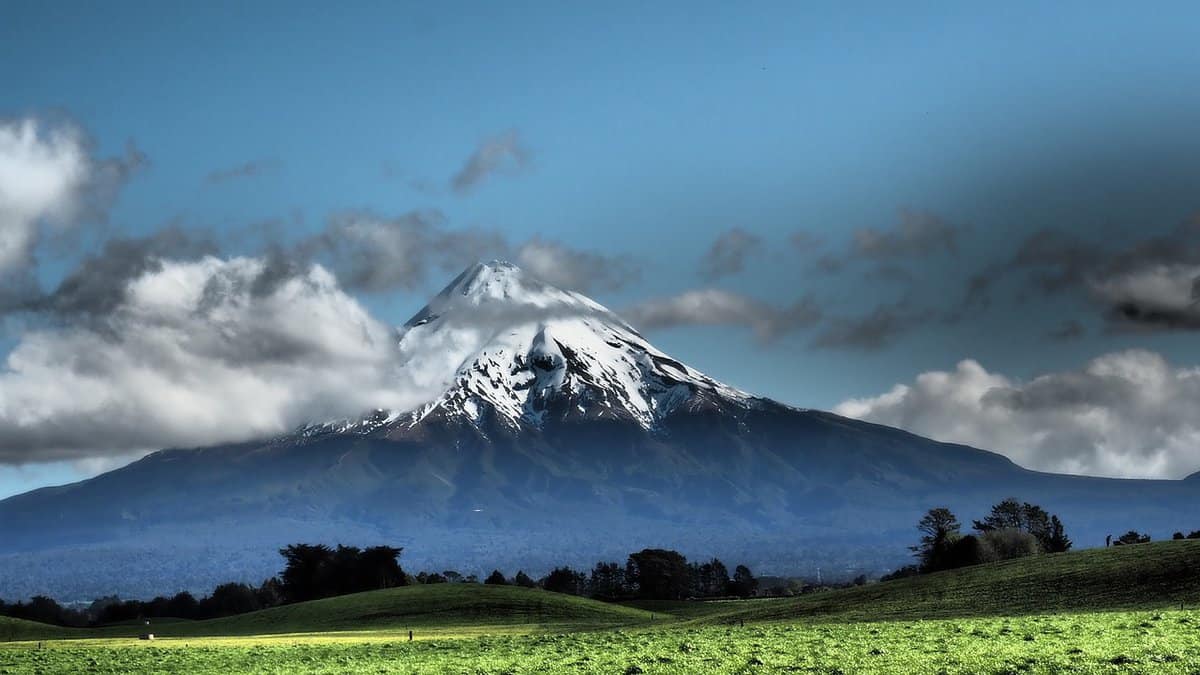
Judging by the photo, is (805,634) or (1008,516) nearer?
(805,634)

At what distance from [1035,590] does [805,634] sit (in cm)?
3279

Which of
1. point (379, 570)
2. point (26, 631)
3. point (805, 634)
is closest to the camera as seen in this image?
point (805, 634)

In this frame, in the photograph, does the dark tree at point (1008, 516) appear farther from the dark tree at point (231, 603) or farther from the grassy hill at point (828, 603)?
the dark tree at point (231, 603)

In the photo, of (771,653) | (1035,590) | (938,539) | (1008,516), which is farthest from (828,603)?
(1008,516)

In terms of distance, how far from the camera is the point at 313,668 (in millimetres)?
50188

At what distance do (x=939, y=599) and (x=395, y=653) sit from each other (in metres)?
40.4

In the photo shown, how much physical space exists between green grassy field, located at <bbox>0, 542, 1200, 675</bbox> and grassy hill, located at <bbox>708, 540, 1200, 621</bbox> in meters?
0.20

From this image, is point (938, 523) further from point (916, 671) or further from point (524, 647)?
point (916, 671)

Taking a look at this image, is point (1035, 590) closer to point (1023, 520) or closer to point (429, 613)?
point (429, 613)

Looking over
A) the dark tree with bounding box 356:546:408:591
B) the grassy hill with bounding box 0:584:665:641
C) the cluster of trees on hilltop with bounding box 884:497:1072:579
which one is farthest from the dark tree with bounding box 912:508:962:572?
the dark tree with bounding box 356:546:408:591

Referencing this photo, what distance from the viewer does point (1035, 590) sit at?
266ft

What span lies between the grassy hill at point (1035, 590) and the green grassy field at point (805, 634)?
0.20 meters

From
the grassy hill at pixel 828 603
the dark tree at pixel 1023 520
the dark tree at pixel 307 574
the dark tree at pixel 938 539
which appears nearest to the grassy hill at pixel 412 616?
the grassy hill at pixel 828 603

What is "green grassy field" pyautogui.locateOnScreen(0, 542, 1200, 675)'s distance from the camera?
40469 mm
